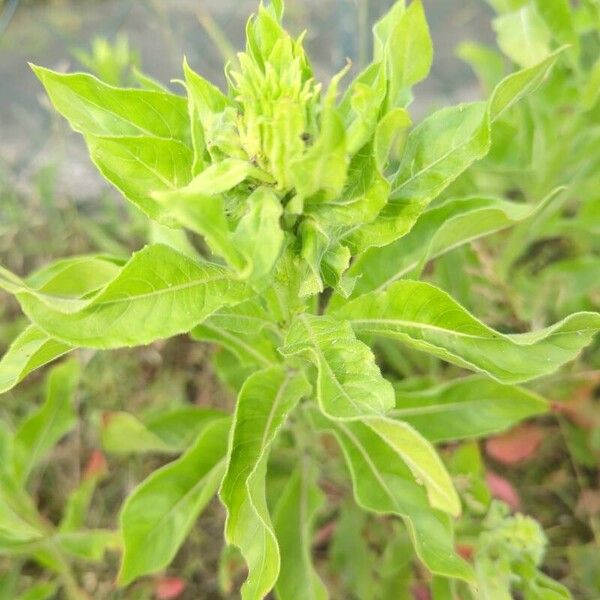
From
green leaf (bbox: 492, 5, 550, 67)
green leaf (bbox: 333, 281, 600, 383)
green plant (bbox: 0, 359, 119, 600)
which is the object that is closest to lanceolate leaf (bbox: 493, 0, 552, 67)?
green leaf (bbox: 492, 5, 550, 67)

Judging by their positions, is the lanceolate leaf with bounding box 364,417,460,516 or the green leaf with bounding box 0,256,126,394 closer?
the lanceolate leaf with bounding box 364,417,460,516

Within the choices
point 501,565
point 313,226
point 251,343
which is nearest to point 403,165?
point 313,226

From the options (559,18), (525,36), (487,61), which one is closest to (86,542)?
(525,36)

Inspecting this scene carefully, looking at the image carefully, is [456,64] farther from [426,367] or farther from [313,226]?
[313,226]

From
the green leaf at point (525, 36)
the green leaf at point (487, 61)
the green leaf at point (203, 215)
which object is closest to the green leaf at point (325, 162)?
the green leaf at point (203, 215)

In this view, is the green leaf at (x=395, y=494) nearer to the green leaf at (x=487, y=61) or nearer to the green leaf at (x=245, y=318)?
the green leaf at (x=245, y=318)

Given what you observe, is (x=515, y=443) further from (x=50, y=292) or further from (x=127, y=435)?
(x=50, y=292)

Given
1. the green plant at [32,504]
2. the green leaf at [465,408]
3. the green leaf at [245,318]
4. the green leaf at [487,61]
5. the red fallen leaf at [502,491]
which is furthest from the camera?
the green leaf at [487,61]

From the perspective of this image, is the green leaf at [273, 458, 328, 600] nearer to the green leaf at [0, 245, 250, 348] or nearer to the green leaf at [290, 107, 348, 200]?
the green leaf at [0, 245, 250, 348]
